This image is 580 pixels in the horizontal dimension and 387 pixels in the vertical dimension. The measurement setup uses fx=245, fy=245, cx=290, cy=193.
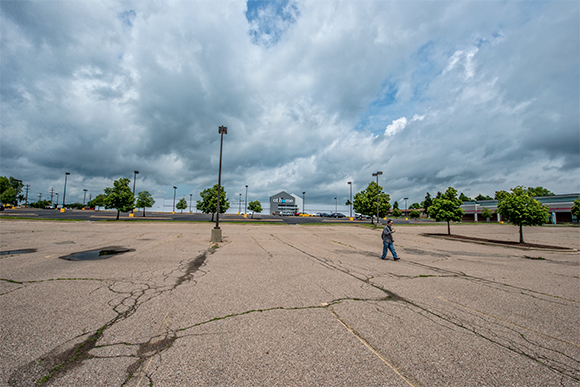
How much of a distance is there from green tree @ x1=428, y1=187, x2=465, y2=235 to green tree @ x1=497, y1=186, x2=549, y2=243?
671 cm

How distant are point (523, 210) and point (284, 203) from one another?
104426mm

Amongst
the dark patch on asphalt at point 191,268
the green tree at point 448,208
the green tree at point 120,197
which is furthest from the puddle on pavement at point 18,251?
the green tree at point 448,208

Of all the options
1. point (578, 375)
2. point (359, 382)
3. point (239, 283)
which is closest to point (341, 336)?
point (359, 382)

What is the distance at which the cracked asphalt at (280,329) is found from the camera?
275cm

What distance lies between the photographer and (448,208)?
24.1 m

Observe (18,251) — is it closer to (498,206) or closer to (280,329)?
(280,329)

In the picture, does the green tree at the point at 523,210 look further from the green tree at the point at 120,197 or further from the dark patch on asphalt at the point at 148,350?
the green tree at the point at 120,197

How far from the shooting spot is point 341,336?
143 inches

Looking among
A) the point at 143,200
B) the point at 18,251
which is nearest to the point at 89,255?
the point at 18,251

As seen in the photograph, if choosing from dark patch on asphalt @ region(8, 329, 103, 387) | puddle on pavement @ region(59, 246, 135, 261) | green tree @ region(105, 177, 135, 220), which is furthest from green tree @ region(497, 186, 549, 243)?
green tree @ region(105, 177, 135, 220)

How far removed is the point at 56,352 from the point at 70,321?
40.8 inches

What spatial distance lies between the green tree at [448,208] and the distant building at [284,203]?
9338cm

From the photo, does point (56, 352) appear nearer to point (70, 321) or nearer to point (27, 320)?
point (70, 321)

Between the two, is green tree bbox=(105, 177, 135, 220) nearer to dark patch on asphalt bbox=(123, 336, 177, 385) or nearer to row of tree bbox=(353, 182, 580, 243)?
row of tree bbox=(353, 182, 580, 243)
